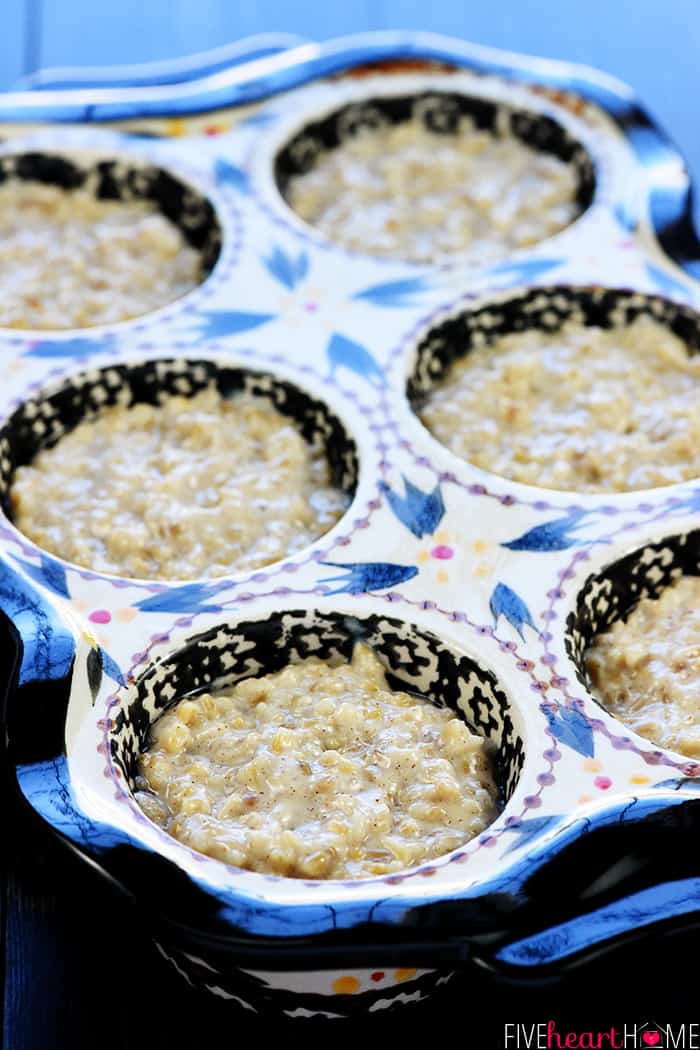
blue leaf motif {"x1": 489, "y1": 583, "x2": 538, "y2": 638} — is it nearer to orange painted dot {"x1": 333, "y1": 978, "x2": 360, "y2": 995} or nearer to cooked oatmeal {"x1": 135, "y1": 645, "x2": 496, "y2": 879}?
cooked oatmeal {"x1": 135, "y1": 645, "x2": 496, "y2": 879}

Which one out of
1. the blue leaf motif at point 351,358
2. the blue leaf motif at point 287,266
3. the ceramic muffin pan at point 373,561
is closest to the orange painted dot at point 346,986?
the ceramic muffin pan at point 373,561

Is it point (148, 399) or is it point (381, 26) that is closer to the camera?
point (148, 399)

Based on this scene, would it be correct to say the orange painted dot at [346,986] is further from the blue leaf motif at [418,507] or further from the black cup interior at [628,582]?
the blue leaf motif at [418,507]

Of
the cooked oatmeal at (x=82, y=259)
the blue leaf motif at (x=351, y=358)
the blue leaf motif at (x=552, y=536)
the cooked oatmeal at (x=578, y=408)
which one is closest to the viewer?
the blue leaf motif at (x=552, y=536)

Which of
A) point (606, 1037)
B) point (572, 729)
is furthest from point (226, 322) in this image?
point (606, 1037)

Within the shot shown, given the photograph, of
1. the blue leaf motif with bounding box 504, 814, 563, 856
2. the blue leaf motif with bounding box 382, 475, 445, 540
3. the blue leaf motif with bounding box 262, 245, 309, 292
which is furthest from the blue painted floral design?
the blue leaf motif with bounding box 262, 245, 309, 292

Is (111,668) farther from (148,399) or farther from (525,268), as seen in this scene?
(525,268)
